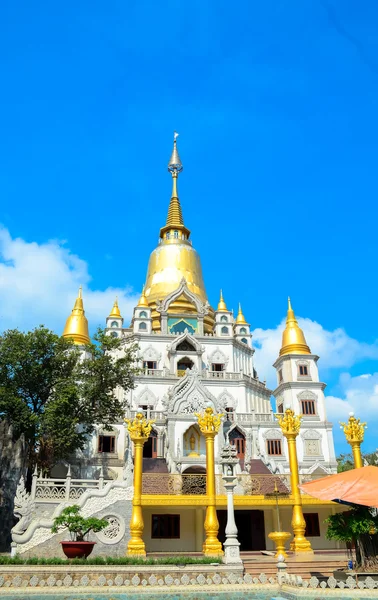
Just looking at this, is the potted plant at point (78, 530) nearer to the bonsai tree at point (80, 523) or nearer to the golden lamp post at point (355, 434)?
the bonsai tree at point (80, 523)

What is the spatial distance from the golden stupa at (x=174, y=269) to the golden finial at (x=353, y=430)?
23.6 meters

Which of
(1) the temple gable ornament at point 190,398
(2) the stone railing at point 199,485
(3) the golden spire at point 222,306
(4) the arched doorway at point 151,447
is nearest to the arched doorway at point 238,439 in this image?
(1) the temple gable ornament at point 190,398

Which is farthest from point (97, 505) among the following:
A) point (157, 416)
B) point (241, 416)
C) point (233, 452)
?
point (241, 416)

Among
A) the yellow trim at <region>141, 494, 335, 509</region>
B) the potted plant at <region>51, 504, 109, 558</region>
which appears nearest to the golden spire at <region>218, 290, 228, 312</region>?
the yellow trim at <region>141, 494, 335, 509</region>

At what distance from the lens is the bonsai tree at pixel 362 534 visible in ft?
48.6

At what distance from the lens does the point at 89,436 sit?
36.3 metres

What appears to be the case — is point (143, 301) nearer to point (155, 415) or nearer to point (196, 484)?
point (155, 415)

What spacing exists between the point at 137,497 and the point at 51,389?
13634 mm

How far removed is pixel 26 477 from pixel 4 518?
238cm

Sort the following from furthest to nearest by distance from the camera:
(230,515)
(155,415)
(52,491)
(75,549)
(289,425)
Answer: (155,415) < (289,425) < (52,491) < (230,515) < (75,549)

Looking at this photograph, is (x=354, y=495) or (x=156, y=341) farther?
(x=156, y=341)

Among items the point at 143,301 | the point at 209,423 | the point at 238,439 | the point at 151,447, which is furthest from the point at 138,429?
the point at 143,301

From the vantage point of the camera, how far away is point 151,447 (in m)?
35.3

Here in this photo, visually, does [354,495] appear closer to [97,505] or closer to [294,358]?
[97,505]
